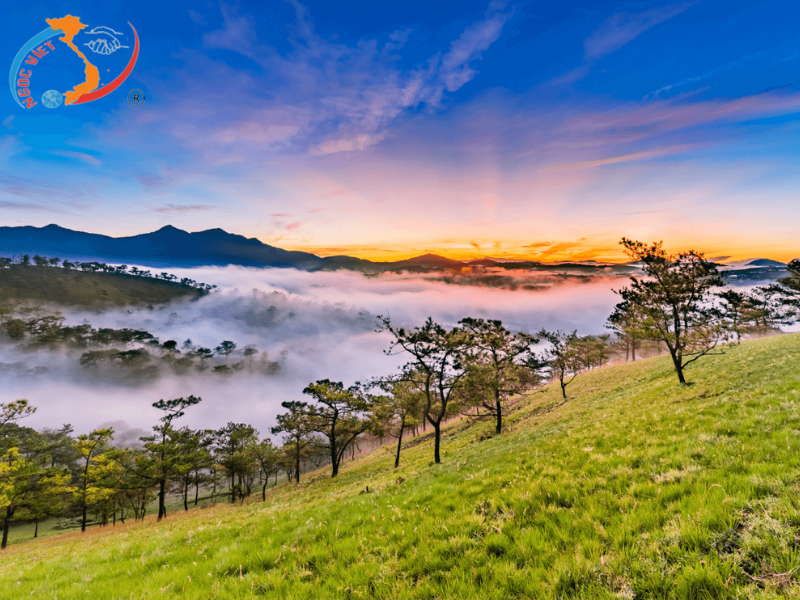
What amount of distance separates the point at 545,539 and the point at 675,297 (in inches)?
1297

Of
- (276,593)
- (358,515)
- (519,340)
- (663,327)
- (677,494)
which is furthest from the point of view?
(519,340)

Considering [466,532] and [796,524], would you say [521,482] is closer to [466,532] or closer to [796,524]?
[466,532]

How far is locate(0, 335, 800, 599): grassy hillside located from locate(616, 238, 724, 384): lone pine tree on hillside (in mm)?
19379

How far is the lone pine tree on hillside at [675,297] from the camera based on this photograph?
2702 cm

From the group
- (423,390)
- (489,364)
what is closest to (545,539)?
(423,390)

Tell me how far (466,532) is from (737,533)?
4387 mm

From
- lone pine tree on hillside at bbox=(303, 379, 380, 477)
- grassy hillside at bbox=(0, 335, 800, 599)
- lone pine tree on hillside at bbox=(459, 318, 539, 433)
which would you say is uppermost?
grassy hillside at bbox=(0, 335, 800, 599)

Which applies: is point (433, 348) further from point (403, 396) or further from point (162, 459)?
point (162, 459)

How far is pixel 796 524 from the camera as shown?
4.29 metres

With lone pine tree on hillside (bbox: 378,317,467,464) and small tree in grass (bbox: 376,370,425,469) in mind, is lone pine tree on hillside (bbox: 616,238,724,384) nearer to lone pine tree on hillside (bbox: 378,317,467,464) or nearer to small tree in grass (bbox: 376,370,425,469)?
lone pine tree on hillside (bbox: 378,317,467,464)

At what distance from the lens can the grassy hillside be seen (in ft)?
13.4

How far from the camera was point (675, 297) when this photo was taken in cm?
2802

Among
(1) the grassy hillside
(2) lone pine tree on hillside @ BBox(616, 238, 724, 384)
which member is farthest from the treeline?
(1) the grassy hillside

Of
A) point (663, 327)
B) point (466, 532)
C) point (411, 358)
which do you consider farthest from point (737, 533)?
point (663, 327)
